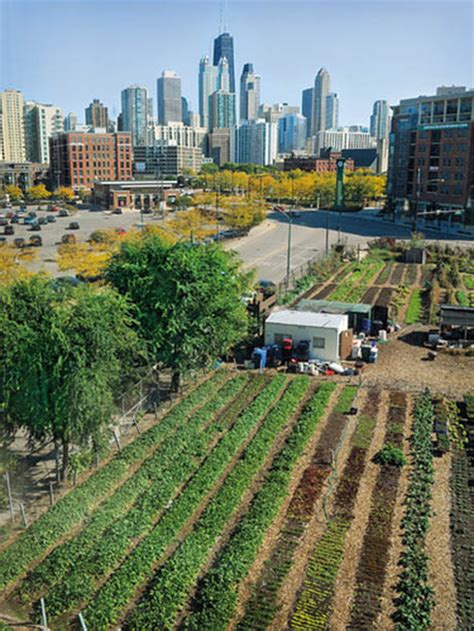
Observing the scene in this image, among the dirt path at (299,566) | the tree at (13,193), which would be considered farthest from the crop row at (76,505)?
the tree at (13,193)

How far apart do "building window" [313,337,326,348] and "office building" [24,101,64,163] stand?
153 metres

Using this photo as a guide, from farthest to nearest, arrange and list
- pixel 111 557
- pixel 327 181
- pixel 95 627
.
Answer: pixel 327 181 < pixel 111 557 < pixel 95 627

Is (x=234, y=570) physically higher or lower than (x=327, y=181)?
lower

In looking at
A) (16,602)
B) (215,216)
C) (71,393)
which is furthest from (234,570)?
(215,216)

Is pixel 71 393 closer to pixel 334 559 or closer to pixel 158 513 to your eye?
pixel 158 513

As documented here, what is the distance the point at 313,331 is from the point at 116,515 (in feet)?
45.1

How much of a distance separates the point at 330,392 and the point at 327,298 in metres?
15.4

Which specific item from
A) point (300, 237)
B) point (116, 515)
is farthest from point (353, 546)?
point (300, 237)

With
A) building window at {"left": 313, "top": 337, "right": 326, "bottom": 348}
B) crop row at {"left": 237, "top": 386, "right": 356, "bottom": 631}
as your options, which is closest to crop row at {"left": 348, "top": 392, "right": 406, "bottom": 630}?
crop row at {"left": 237, "top": 386, "right": 356, "bottom": 631}

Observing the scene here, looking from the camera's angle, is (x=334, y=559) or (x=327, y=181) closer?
(x=334, y=559)

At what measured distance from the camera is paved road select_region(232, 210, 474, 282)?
169ft

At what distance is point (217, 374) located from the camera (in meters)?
25.1

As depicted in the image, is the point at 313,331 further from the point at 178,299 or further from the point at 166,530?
the point at 166,530

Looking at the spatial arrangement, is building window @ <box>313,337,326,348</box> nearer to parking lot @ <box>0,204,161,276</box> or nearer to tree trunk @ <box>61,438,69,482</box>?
tree trunk @ <box>61,438,69,482</box>
